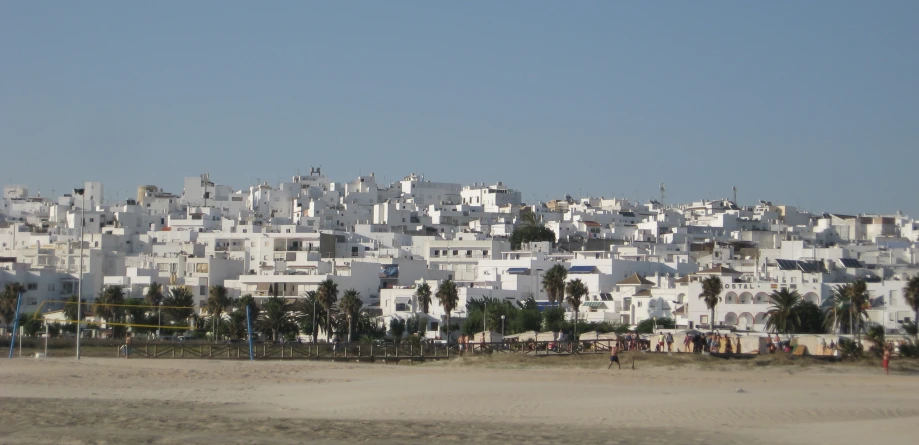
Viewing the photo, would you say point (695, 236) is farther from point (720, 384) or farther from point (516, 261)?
point (720, 384)

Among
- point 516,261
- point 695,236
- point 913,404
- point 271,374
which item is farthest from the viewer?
point 695,236

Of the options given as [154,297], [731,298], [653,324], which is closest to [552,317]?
[653,324]

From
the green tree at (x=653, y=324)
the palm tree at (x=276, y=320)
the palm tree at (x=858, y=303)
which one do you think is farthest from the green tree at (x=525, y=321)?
the palm tree at (x=858, y=303)

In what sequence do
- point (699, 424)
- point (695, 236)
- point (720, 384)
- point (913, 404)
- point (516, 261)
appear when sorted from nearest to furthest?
point (699, 424) → point (913, 404) → point (720, 384) → point (516, 261) → point (695, 236)

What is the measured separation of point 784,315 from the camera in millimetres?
63406

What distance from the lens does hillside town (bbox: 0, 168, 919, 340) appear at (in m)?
76.6

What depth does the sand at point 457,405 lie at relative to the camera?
20734 mm

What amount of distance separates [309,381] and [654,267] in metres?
58.6

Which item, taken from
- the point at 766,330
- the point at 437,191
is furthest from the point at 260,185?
the point at 766,330

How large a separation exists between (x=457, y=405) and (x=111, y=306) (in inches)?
2003

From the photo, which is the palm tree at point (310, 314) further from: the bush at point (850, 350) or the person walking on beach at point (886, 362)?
the person walking on beach at point (886, 362)

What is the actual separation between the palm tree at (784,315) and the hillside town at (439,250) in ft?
12.4

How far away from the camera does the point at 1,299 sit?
2869 inches

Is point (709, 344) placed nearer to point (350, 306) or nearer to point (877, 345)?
point (877, 345)
